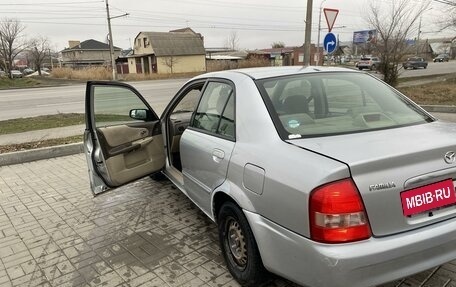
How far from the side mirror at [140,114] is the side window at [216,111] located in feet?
3.52

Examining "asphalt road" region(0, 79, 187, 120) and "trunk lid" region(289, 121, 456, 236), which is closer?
"trunk lid" region(289, 121, 456, 236)

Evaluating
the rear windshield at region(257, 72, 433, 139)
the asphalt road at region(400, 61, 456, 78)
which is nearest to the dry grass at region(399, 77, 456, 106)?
the asphalt road at region(400, 61, 456, 78)

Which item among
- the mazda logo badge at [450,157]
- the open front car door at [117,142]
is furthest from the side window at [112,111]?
the mazda logo badge at [450,157]

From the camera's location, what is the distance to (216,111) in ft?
11.0

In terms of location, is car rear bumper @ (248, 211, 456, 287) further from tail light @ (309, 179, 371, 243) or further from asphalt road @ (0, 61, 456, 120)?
asphalt road @ (0, 61, 456, 120)

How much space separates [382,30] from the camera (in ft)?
50.9

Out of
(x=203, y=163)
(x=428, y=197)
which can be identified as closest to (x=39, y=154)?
(x=203, y=163)

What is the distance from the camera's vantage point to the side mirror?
14.9 feet

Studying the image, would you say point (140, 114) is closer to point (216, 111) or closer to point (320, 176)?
point (216, 111)

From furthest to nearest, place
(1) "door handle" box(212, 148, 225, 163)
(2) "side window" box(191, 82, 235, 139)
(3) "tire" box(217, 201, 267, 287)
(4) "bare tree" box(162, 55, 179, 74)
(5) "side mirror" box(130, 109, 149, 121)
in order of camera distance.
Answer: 1. (4) "bare tree" box(162, 55, 179, 74)
2. (5) "side mirror" box(130, 109, 149, 121)
3. (2) "side window" box(191, 82, 235, 139)
4. (1) "door handle" box(212, 148, 225, 163)
5. (3) "tire" box(217, 201, 267, 287)

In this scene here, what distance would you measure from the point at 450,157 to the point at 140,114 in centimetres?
336

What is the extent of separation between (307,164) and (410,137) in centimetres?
77

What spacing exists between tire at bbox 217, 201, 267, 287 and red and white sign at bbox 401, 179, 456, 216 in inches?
39.4

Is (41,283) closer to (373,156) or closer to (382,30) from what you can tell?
(373,156)
